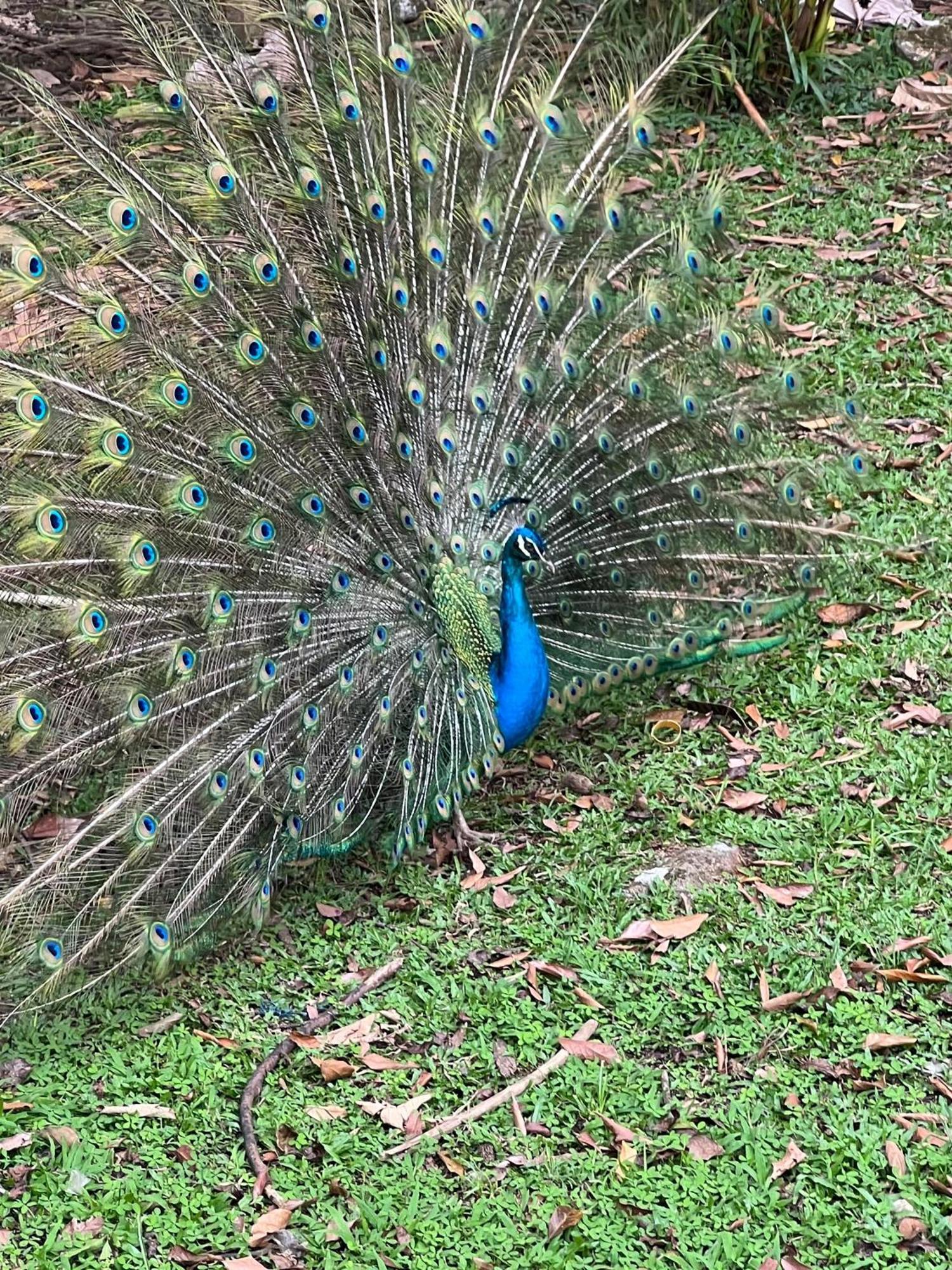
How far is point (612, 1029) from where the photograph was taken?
14.0 feet

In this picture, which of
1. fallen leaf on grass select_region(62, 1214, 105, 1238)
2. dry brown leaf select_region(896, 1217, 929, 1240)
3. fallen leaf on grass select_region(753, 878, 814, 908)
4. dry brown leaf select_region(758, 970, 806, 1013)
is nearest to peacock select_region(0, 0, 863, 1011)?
fallen leaf on grass select_region(62, 1214, 105, 1238)

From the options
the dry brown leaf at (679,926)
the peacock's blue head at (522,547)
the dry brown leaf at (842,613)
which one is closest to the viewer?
the dry brown leaf at (679,926)

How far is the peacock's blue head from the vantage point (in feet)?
16.0

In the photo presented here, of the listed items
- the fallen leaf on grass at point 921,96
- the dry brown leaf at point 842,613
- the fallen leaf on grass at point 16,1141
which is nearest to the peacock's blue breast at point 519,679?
the dry brown leaf at point 842,613

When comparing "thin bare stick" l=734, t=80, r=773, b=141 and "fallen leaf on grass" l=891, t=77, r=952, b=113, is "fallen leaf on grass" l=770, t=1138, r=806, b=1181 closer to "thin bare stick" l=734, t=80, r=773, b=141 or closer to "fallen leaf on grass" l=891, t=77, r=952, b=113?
"thin bare stick" l=734, t=80, r=773, b=141

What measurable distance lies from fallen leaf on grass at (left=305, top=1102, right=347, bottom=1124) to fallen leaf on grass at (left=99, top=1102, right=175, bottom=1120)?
0.36m

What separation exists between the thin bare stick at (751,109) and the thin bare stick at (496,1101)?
6538mm

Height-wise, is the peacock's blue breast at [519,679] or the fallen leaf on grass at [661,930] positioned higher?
the peacock's blue breast at [519,679]

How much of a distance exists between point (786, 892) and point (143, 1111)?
1965 mm

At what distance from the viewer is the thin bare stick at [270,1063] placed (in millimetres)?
3887

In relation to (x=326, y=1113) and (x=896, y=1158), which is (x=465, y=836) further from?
(x=896, y=1158)

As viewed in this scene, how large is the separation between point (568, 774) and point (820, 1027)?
139 cm

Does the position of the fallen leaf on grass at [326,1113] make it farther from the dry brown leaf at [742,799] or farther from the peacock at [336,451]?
the dry brown leaf at [742,799]

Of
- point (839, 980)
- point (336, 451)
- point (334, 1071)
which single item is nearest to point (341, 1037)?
point (334, 1071)
